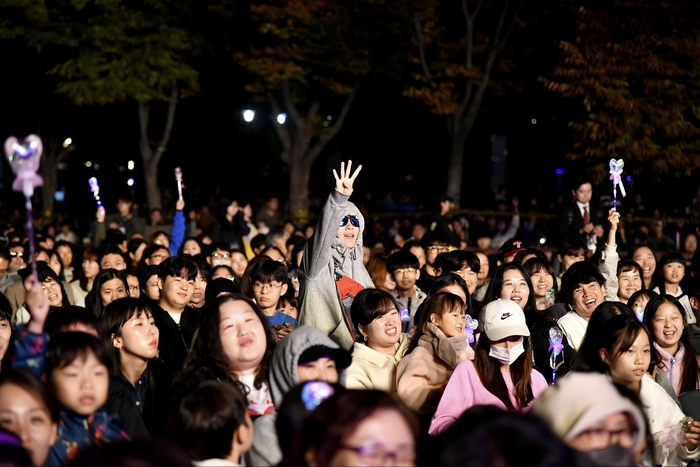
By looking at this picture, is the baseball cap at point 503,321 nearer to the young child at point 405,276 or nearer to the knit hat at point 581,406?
the knit hat at point 581,406

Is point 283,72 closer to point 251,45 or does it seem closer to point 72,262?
point 251,45

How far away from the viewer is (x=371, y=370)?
21.1ft

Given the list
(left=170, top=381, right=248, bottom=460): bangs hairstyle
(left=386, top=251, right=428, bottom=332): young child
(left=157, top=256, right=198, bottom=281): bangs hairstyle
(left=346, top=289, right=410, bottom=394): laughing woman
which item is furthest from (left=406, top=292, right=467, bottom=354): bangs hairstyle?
(left=170, top=381, right=248, bottom=460): bangs hairstyle

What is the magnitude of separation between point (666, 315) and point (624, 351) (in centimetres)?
151

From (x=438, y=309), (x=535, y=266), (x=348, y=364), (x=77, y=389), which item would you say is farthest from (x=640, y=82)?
(x=77, y=389)

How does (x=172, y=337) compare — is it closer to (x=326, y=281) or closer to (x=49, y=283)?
(x=326, y=281)

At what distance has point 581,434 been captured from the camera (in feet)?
11.6

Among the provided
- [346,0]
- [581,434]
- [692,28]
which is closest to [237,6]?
[346,0]

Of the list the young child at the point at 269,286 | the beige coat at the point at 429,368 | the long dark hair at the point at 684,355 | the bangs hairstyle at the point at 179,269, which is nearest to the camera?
the beige coat at the point at 429,368

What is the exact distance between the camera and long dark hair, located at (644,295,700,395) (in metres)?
6.95

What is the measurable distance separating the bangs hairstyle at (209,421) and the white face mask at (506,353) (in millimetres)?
2101

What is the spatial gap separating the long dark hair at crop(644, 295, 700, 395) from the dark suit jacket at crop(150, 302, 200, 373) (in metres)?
3.29

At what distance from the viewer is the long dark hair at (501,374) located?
5711mm

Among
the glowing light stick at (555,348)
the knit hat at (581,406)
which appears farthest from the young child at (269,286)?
the knit hat at (581,406)
